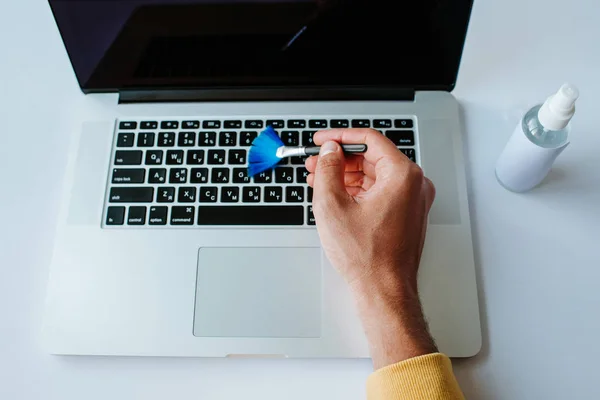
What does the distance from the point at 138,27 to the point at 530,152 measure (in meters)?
0.50

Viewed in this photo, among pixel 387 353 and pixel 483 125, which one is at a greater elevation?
pixel 483 125

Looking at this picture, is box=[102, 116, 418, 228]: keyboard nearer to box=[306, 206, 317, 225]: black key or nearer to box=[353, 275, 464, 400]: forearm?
box=[306, 206, 317, 225]: black key

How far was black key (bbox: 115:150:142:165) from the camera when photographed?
2.06 feet

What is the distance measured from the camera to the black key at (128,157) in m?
0.63

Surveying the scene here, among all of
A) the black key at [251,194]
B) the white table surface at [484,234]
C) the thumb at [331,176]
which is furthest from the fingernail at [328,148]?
the white table surface at [484,234]

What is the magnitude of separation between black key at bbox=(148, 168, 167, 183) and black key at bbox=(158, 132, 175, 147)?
36mm

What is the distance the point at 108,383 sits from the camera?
22.1 inches

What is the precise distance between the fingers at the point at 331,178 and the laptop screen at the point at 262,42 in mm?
140

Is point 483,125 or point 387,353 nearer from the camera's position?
point 387,353

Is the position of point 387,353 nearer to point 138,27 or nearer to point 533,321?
point 533,321

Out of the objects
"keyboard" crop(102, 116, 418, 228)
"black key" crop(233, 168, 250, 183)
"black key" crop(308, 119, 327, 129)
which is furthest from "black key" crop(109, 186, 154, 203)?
"black key" crop(308, 119, 327, 129)

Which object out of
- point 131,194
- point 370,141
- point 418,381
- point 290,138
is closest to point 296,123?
point 290,138

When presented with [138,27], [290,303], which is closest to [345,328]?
[290,303]

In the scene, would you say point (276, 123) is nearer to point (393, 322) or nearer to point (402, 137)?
point (402, 137)
